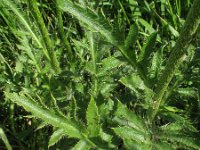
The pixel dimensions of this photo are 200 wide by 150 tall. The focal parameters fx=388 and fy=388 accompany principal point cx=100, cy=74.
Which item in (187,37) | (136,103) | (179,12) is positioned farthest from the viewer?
(179,12)

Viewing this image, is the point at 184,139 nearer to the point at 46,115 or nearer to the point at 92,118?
the point at 92,118

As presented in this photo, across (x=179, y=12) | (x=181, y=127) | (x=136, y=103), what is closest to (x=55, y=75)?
(x=136, y=103)

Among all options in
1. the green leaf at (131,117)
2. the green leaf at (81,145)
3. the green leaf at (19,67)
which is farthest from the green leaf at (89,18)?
the green leaf at (19,67)

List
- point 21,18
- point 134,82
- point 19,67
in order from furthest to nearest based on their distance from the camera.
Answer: point 19,67
point 21,18
point 134,82

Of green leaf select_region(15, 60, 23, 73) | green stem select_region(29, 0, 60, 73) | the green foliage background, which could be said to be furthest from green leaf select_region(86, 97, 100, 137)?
green leaf select_region(15, 60, 23, 73)

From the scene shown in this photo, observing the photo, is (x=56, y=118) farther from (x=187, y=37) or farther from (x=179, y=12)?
(x=179, y=12)

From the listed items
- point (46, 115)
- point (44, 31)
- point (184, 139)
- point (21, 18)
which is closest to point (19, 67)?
point (21, 18)

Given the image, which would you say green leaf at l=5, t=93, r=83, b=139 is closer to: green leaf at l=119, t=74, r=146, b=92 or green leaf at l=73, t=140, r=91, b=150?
green leaf at l=73, t=140, r=91, b=150
